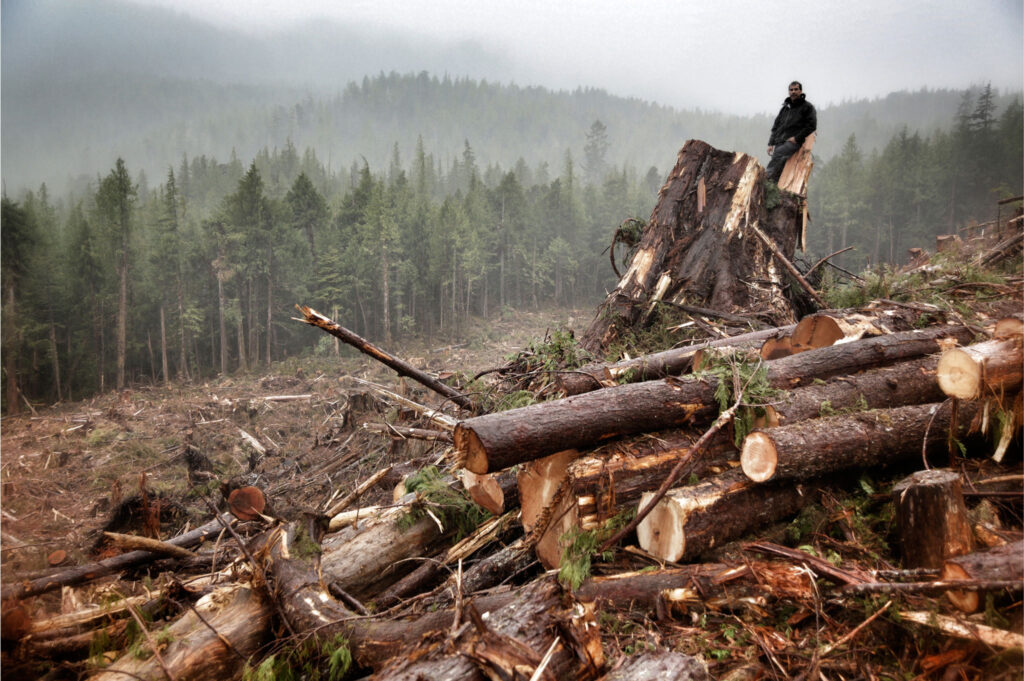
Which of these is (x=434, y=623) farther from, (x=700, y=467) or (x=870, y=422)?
(x=870, y=422)

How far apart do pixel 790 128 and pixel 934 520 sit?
9870mm

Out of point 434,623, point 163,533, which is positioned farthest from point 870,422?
point 163,533

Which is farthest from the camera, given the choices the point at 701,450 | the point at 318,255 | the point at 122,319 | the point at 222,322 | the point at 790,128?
the point at 318,255

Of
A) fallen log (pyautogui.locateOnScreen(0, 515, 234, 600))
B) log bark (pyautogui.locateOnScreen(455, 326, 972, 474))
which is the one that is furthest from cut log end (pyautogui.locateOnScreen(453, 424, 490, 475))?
fallen log (pyautogui.locateOnScreen(0, 515, 234, 600))

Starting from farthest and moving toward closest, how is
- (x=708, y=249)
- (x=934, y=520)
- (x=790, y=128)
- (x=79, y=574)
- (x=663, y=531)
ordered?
(x=790, y=128)
(x=708, y=249)
(x=79, y=574)
(x=663, y=531)
(x=934, y=520)

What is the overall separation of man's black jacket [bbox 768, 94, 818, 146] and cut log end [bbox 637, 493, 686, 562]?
9.66m

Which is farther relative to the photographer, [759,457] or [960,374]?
[960,374]

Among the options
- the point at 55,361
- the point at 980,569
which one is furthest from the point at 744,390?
the point at 55,361

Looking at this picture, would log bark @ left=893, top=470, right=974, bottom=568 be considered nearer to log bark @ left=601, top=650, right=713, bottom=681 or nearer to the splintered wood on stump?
log bark @ left=601, top=650, right=713, bottom=681

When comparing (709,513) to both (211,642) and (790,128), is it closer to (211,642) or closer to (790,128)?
(211,642)

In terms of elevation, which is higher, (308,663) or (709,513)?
(709,513)

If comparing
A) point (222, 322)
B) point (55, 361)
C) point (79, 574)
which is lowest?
point (55, 361)

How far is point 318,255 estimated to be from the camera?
39062 mm

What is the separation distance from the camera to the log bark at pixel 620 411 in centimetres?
318
